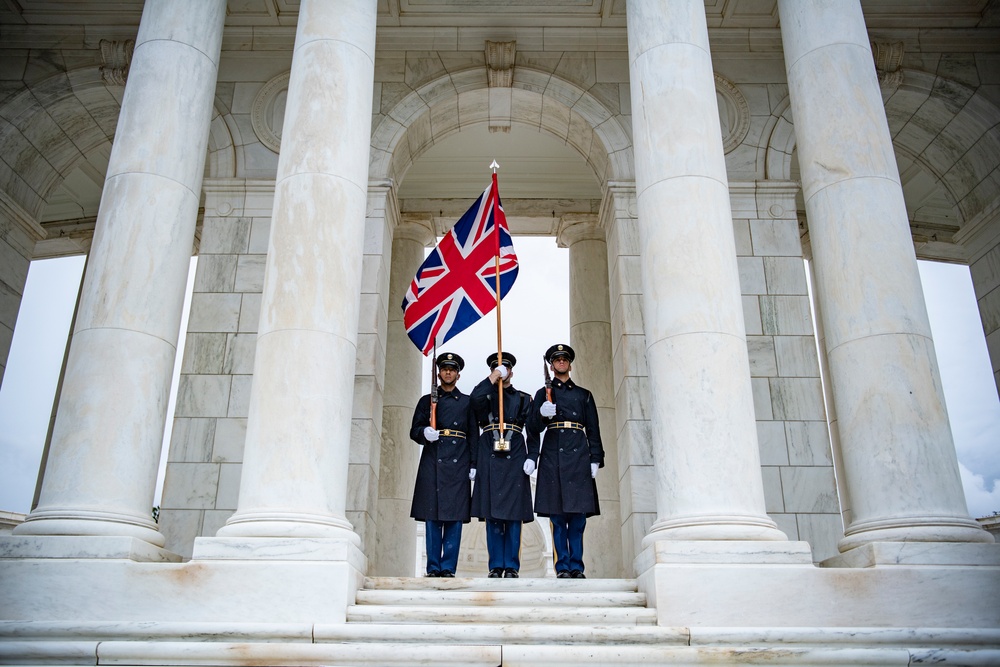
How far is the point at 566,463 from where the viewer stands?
14812 mm

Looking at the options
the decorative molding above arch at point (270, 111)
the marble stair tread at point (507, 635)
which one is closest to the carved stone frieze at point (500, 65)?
the decorative molding above arch at point (270, 111)

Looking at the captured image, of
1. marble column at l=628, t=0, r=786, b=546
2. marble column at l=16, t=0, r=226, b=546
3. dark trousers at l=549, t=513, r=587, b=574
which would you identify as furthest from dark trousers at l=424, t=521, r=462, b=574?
marble column at l=16, t=0, r=226, b=546

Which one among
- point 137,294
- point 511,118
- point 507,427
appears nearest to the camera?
point 137,294

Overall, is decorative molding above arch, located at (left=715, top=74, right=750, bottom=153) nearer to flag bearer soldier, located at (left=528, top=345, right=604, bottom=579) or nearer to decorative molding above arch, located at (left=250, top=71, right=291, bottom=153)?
flag bearer soldier, located at (left=528, top=345, right=604, bottom=579)

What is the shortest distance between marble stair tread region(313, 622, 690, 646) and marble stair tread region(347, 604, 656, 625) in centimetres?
53

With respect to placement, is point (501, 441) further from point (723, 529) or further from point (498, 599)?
point (723, 529)

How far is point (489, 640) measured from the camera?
1055 centimetres

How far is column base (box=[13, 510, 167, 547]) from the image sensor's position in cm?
1172

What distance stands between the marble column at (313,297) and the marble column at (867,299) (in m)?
7.31

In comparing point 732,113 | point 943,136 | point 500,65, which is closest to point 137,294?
point 500,65

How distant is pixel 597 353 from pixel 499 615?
13144 mm

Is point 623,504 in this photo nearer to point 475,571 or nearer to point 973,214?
point 973,214

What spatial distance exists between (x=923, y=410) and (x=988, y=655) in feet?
11.4

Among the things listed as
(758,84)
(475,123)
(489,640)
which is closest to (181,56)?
(475,123)
